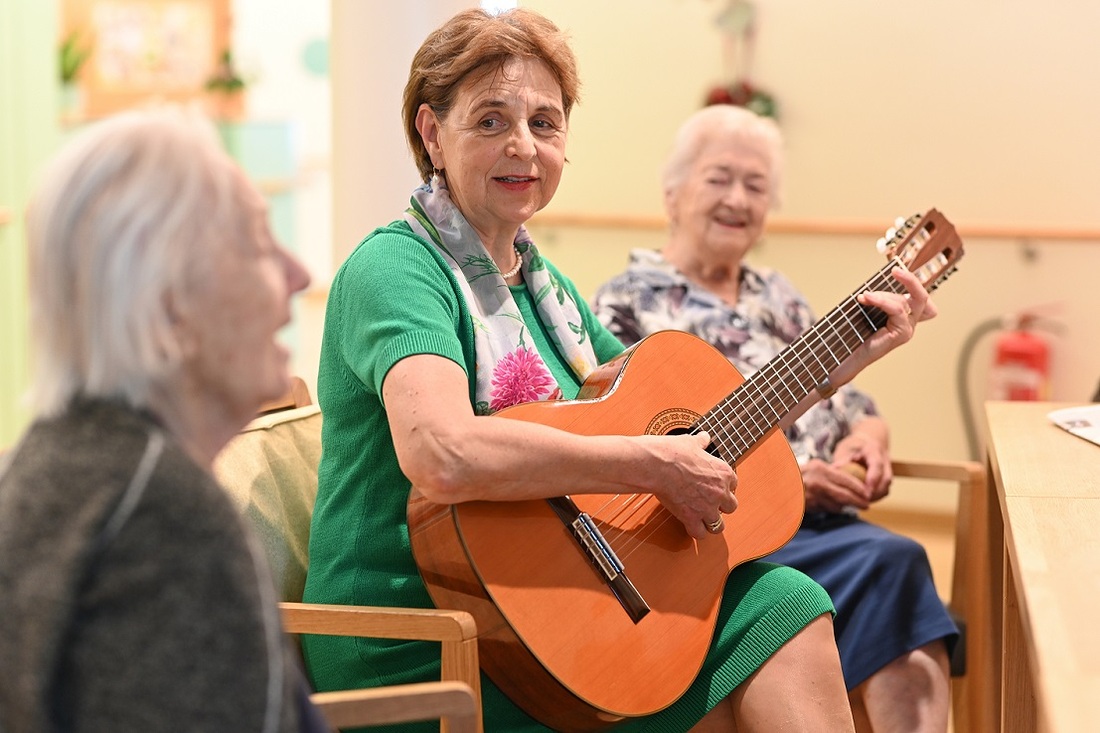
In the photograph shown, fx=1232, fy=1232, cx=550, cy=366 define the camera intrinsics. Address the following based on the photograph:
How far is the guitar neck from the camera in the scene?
76.9 inches

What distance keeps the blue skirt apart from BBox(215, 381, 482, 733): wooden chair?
0.98m

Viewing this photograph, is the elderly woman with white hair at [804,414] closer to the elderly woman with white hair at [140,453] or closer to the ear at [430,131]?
the ear at [430,131]

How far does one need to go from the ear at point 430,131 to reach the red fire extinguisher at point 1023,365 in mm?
3148

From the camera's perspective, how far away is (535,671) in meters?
1.62

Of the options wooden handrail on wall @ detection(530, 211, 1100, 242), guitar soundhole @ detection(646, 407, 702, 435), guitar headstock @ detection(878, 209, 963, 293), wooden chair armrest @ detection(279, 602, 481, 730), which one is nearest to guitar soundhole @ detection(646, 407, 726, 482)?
guitar soundhole @ detection(646, 407, 702, 435)

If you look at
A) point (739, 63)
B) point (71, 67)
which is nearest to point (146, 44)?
point (71, 67)

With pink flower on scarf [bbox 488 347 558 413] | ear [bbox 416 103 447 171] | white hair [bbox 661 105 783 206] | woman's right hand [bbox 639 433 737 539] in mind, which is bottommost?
woman's right hand [bbox 639 433 737 539]

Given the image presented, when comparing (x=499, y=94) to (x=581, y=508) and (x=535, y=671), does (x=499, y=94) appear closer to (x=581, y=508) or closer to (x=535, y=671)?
(x=581, y=508)

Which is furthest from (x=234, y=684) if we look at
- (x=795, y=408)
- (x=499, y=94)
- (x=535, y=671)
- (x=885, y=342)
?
(x=885, y=342)

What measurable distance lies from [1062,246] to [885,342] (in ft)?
9.11

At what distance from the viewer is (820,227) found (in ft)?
15.7

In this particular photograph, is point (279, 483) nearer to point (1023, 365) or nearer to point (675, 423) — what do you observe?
point (675, 423)

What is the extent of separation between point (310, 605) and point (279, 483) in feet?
1.14

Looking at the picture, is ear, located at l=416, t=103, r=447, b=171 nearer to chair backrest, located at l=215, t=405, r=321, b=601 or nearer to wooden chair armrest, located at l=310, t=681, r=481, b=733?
chair backrest, located at l=215, t=405, r=321, b=601
